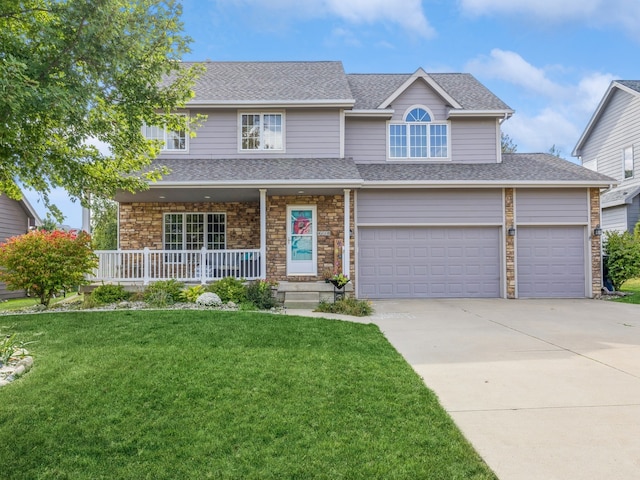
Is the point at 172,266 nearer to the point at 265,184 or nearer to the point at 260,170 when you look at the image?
the point at 265,184

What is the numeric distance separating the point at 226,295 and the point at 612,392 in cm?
800

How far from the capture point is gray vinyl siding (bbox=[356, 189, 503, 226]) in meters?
12.3

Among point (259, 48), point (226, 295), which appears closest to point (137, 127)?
point (226, 295)

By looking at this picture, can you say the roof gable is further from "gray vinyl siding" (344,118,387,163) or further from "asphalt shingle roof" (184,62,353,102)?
"asphalt shingle roof" (184,62,353,102)

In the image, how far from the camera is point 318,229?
475 inches

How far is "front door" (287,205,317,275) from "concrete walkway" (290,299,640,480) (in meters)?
3.68

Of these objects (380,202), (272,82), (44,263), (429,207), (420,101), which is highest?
(272,82)

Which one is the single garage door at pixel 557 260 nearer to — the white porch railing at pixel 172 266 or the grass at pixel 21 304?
the white porch railing at pixel 172 266

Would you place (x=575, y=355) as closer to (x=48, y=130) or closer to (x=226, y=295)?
(x=226, y=295)

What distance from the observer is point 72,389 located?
4266 millimetres

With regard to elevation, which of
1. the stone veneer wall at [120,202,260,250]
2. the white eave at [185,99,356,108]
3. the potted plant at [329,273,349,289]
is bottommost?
the potted plant at [329,273,349,289]

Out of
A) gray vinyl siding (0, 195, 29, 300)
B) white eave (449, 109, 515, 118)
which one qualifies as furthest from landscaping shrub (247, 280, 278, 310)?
gray vinyl siding (0, 195, 29, 300)

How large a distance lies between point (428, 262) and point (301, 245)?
399 cm

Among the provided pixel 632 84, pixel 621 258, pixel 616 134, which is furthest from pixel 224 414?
pixel 632 84
